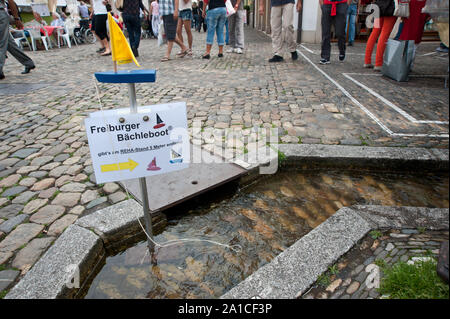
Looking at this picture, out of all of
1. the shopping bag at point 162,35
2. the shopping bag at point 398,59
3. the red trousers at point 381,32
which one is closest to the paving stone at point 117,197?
the shopping bag at point 398,59

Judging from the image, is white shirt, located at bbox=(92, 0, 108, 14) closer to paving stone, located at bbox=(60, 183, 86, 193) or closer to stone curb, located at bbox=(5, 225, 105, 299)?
paving stone, located at bbox=(60, 183, 86, 193)

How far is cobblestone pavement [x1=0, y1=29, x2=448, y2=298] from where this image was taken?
271cm

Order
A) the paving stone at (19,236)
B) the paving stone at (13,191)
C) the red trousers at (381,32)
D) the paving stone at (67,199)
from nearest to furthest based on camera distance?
1. the paving stone at (19,236)
2. the paving stone at (67,199)
3. the paving stone at (13,191)
4. the red trousers at (381,32)

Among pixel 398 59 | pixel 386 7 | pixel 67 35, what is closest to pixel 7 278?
pixel 398 59

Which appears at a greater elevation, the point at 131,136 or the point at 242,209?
the point at 131,136

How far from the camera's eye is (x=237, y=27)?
382 inches

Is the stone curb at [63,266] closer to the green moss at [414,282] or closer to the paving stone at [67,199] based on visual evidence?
the paving stone at [67,199]

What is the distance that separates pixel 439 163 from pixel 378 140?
0.69m

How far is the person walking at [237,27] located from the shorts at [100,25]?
4.00 m

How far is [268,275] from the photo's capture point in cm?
190

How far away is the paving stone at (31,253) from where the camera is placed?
209 centimetres

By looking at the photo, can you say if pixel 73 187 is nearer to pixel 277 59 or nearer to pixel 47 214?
pixel 47 214
